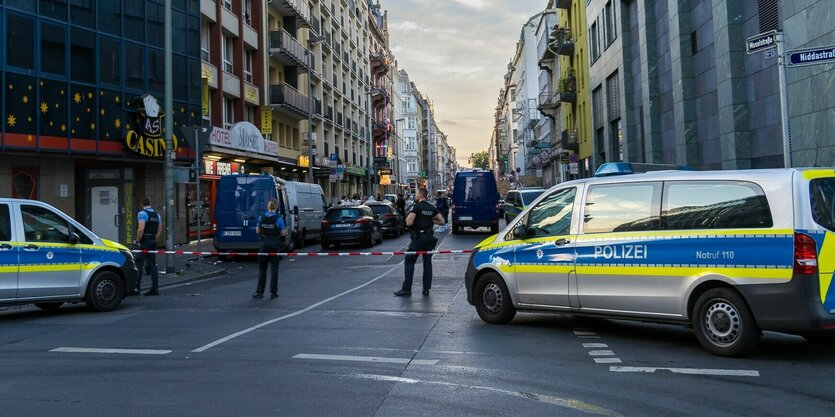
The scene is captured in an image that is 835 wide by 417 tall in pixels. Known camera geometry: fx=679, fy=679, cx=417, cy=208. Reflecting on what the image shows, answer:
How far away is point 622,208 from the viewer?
7594mm

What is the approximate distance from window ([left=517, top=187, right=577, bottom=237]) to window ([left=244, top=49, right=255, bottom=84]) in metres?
27.7

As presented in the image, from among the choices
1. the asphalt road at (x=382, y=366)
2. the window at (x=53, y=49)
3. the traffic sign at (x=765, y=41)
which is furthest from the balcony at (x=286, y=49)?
the traffic sign at (x=765, y=41)

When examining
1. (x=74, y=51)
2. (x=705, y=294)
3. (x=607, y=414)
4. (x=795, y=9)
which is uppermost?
(x=74, y=51)

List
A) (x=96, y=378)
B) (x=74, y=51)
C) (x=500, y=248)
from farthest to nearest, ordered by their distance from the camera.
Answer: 1. (x=74, y=51)
2. (x=500, y=248)
3. (x=96, y=378)

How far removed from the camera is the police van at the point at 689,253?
6.23m

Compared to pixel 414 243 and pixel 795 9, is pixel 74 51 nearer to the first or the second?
pixel 414 243

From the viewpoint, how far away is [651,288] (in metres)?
7.17

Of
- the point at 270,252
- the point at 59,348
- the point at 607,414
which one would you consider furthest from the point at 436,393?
the point at 270,252

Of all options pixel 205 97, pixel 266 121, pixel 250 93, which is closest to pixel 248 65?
pixel 250 93

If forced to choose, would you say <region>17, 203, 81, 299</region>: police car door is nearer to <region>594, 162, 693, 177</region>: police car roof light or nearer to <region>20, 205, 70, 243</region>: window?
<region>20, 205, 70, 243</region>: window

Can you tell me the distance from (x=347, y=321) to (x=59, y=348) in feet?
11.3

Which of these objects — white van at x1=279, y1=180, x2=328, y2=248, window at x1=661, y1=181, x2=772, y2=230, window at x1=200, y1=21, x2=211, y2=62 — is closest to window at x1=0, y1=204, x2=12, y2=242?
window at x1=661, y1=181, x2=772, y2=230

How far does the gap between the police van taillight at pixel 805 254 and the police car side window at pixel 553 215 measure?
250 cm

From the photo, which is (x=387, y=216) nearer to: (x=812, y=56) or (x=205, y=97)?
(x=205, y=97)
